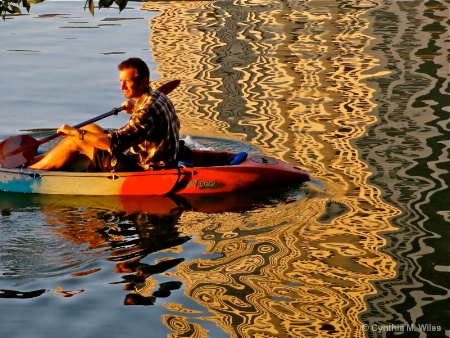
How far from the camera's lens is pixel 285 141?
41.7 ft

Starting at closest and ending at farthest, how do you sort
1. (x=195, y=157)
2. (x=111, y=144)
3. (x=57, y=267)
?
1. (x=57, y=267)
2. (x=111, y=144)
3. (x=195, y=157)

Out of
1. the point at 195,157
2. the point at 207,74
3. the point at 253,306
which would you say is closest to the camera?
the point at 253,306

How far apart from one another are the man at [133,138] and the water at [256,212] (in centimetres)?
38

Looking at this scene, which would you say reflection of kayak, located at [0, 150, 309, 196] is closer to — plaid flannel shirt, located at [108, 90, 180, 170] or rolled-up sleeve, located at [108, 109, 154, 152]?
plaid flannel shirt, located at [108, 90, 180, 170]

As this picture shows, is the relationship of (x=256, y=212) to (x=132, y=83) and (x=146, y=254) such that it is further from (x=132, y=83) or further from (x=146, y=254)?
(x=132, y=83)

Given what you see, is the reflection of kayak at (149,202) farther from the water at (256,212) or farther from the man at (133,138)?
the man at (133,138)

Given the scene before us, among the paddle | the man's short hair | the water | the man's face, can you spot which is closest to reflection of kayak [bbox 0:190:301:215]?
the water

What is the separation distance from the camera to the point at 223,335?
750 cm

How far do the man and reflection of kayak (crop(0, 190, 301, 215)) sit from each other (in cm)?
31

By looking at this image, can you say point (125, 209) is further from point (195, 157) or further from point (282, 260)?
point (282, 260)

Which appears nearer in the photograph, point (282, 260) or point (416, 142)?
point (282, 260)

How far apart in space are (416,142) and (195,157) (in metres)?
2.69

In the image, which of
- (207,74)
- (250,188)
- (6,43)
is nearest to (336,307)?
(250,188)

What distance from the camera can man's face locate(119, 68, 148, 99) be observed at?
10.2 metres
